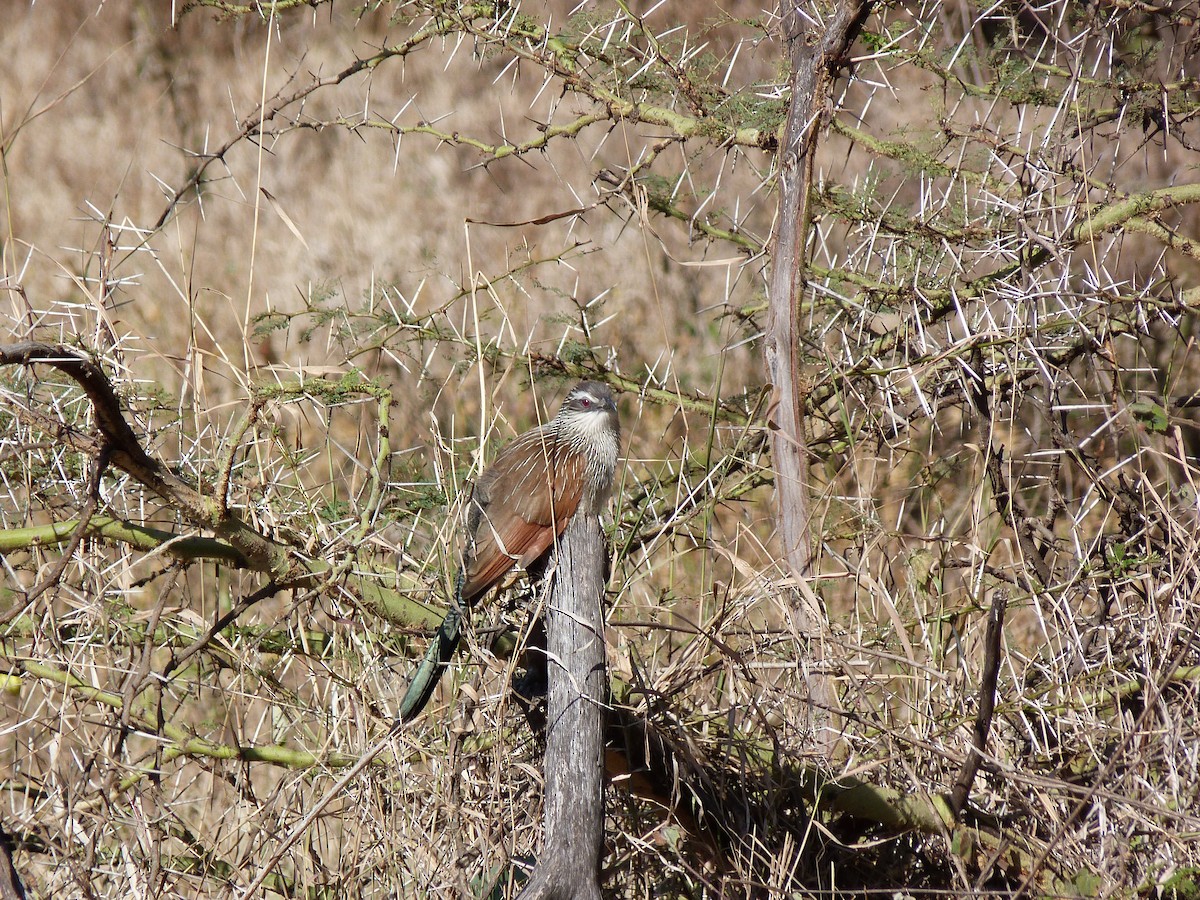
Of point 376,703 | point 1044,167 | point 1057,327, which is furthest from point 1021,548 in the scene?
point 376,703

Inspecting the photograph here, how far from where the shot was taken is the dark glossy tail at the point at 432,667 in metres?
2.54

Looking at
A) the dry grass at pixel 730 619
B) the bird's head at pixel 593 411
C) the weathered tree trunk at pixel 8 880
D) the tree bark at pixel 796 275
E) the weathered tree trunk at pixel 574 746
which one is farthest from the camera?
the bird's head at pixel 593 411

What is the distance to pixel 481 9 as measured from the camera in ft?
11.2

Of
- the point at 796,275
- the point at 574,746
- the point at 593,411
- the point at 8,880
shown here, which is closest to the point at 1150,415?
the point at 796,275

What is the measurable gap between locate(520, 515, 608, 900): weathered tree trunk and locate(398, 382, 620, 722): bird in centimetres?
32

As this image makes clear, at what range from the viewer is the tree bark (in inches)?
106

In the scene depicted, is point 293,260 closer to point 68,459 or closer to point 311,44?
point 311,44

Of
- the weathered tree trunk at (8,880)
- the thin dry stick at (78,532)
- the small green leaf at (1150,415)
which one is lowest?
the weathered tree trunk at (8,880)

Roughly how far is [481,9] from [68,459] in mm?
1824

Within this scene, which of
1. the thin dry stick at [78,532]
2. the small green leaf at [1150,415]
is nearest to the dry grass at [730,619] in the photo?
the small green leaf at [1150,415]

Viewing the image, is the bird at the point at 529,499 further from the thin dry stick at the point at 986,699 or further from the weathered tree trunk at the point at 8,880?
the thin dry stick at the point at 986,699

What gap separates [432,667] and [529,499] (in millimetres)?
656

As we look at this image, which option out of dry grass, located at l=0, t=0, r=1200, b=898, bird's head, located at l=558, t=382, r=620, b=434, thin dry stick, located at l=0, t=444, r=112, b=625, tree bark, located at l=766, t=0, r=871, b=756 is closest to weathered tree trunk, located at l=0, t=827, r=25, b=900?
dry grass, located at l=0, t=0, r=1200, b=898

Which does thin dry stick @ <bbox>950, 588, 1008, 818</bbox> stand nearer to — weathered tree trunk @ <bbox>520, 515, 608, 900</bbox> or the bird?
weathered tree trunk @ <bbox>520, 515, 608, 900</bbox>
